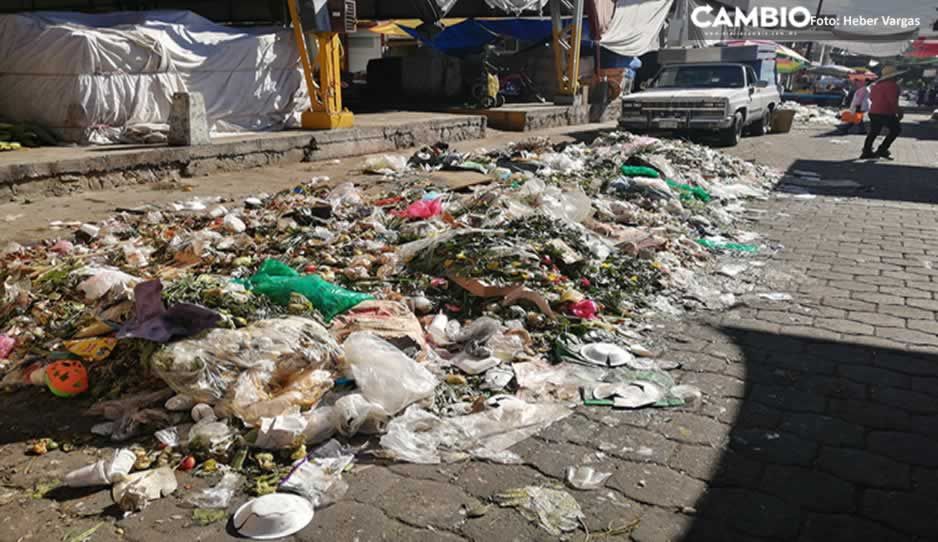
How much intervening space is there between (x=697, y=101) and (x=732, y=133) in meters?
1.20

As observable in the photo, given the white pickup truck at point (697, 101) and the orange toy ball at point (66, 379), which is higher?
the white pickup truck at point (697, 101)

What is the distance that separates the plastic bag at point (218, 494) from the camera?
241cm

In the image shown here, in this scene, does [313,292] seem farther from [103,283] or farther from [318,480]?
[318,480]

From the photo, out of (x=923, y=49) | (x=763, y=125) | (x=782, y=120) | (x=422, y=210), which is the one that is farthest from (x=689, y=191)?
(x=923, y=49)

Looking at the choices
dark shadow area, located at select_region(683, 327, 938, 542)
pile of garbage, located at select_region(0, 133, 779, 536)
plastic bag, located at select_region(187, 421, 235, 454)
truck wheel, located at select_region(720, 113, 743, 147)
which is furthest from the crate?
plastic bag, located at select_region(187, 421, 235, 454)

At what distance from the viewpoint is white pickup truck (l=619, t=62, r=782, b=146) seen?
12.6 m

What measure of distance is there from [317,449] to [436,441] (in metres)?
0.50

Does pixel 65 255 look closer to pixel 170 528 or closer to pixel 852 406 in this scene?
pixel 170 528

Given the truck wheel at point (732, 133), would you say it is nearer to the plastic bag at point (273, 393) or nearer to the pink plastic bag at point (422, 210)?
the pink plastic bag at point (422, 210)

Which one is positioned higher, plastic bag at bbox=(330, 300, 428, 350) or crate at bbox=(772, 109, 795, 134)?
crate at bbox=(772, 109, 795, 134)

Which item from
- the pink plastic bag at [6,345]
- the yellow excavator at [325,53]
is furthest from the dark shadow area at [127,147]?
the pink plastic bag at [6,345]

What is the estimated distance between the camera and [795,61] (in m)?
32.8

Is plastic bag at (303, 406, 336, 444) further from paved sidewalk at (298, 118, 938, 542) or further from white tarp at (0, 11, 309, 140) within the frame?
white tarp at (0, 11, 309, 140)

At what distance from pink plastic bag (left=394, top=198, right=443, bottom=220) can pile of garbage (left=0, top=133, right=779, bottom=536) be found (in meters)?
0.02
